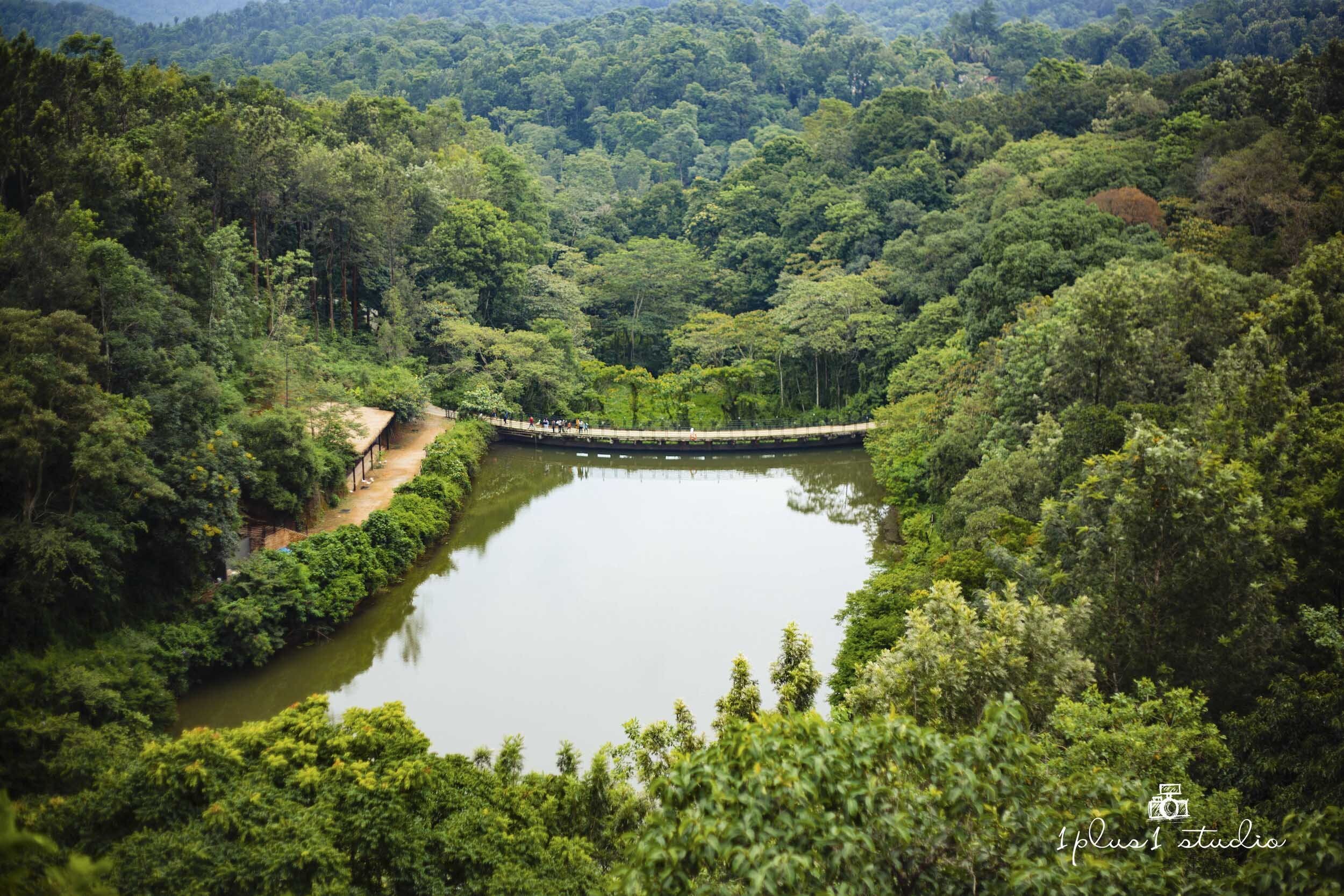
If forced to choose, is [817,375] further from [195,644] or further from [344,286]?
[195,644]

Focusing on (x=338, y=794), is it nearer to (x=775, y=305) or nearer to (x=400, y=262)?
(x=400, y=262)

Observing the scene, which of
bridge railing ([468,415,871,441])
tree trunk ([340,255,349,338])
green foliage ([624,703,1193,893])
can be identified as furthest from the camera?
tree trunk ([340,255,349,338])

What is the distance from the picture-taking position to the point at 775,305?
120 ft

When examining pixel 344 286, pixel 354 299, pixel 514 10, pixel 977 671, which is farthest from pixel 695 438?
pixel 514 10

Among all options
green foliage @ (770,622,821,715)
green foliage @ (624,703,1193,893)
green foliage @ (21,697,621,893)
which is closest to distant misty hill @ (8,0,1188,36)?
green foliage @ (770,622,821,715)

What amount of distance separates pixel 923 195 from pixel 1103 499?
29299 millimetres

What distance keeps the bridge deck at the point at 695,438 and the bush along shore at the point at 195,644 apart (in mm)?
5851

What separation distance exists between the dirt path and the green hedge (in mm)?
616

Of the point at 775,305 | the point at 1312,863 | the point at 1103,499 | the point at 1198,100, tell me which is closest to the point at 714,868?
the point at 1312,863

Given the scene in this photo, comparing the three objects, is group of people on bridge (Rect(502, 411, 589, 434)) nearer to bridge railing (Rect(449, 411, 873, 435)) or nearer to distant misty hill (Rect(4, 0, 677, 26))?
bridge railing (Rect(449, 411, 873, 435))

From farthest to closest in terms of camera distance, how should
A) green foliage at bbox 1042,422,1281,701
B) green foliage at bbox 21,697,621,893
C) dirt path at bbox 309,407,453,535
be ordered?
1. dirt path at bbox 309,407,453,535
2. green foliage at bbox 1042,422,1281,701
3. green foliage at bbox 21,697,621,893

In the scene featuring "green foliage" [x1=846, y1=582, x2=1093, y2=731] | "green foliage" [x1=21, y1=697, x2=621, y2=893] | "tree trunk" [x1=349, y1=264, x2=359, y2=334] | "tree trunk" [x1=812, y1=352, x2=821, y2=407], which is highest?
"tree trunk" [x1=349, y1=264, x2=359, y2=334]

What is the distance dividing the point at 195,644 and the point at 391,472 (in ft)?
30.3

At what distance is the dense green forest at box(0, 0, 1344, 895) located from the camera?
7621mm
